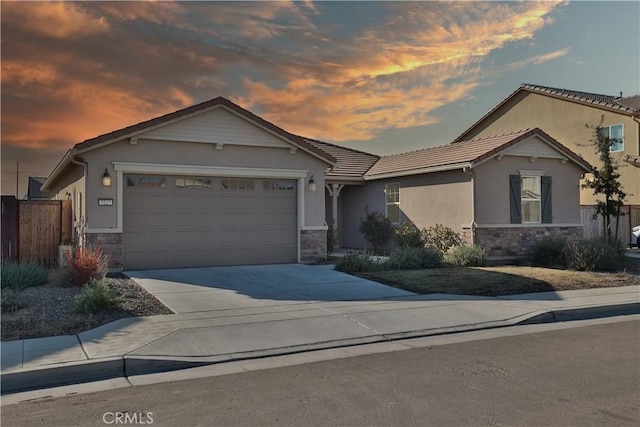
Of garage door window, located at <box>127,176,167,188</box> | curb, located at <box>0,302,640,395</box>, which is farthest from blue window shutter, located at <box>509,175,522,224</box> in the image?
garage door window, located at <box>127,176,167,188</box>

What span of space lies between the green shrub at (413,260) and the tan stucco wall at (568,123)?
42.2 feet

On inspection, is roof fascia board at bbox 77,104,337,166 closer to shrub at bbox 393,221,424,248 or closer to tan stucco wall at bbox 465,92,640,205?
shrub at bbox 393,221,424,248

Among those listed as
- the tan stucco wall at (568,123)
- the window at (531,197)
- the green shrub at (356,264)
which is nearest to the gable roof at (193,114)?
the green shrub at (356,264)

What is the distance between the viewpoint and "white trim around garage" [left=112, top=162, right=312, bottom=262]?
13.6 metres

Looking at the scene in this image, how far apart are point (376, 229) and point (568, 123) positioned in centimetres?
1576

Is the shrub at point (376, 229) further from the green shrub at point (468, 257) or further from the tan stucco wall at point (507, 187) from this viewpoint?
the green shrub at point (468, 257)

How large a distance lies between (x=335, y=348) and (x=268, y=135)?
9226 millimetres

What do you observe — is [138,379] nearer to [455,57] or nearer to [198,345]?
[198,345]

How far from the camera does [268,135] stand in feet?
50.9

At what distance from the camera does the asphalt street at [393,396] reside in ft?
15.6

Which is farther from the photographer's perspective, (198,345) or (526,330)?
(526,330)

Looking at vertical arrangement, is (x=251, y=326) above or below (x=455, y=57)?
below

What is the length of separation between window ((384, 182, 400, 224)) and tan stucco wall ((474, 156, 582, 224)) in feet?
12.9

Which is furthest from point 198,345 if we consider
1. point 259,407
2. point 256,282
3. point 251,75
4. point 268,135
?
point 251,75
